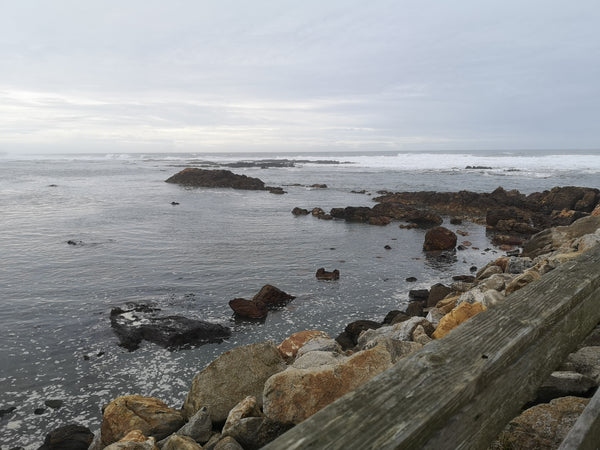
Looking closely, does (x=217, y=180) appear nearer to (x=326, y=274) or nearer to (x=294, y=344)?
(x=326, y=274)

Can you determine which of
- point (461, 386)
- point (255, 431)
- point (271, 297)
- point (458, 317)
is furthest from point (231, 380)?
point (271, 297)

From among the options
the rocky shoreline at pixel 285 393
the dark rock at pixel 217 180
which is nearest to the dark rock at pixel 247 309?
the rocky shoreline at pixel 285 393

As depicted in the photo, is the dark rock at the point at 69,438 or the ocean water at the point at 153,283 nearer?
the dark rock at the point at 69,438

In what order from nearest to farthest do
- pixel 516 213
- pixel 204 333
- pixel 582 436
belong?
pixel 582 436, pixel 204 333, pixel 516 213

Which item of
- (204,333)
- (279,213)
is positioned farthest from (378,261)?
(279,213)

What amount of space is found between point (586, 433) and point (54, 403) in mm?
7155

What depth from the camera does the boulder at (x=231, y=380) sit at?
440cm

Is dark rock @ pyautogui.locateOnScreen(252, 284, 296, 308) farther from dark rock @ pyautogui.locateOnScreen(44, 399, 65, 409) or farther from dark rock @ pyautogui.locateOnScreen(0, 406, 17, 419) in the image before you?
dark rock @ pyautogui.locateOnScreen(0, 406, 17, 419)

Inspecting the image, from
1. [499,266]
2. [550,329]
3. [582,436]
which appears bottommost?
[499,266]

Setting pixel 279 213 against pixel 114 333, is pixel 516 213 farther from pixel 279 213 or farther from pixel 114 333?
pixel 114 333

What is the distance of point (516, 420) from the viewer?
80.0 inches

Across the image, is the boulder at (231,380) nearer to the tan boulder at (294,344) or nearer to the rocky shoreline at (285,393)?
the rocky shoreline at (285,393)

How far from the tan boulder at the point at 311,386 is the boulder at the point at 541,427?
152cm

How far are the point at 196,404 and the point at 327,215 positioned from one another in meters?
21.0
